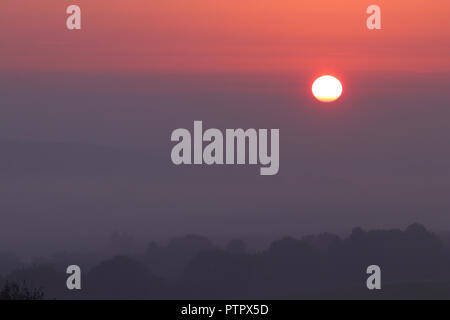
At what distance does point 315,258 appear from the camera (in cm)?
10944

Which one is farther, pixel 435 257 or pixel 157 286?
pixel 435 257

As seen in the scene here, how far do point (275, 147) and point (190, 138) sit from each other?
2991 mm

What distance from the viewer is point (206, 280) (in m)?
105

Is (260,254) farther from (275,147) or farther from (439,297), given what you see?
(275,147)

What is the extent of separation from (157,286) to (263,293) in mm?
12056
